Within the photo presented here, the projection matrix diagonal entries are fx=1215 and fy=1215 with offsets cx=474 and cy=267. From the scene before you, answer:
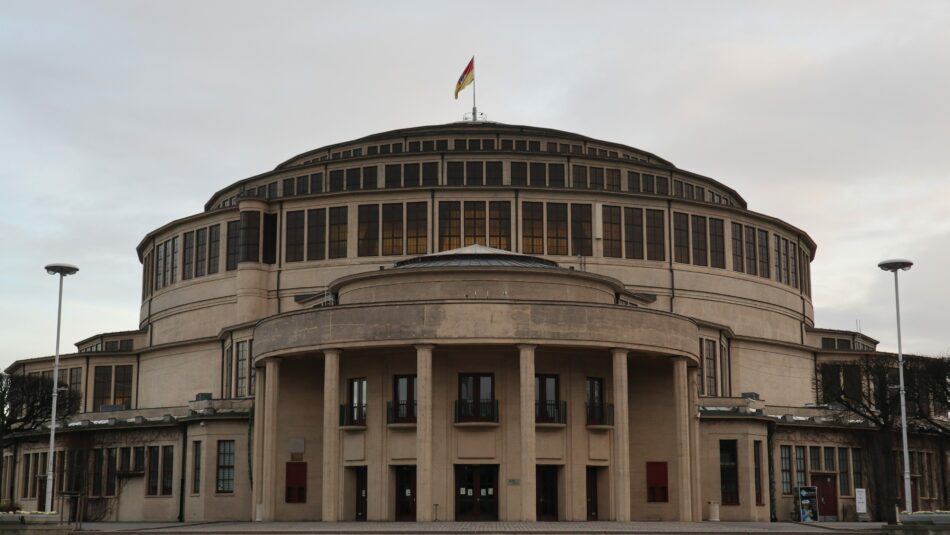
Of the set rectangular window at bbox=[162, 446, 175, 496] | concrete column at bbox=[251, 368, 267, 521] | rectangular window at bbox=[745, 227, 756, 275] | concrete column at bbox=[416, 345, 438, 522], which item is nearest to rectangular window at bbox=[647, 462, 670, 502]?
concrete column at bbox=[416, 345, 438, 522]

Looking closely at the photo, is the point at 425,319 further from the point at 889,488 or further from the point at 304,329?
the point at 889,488

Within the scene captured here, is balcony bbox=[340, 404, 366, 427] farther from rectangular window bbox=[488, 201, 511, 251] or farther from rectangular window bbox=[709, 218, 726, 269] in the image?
rectangular window bbox=[709, 218, 726, 269]

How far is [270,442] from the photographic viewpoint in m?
56.1

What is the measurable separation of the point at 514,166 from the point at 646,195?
878cm

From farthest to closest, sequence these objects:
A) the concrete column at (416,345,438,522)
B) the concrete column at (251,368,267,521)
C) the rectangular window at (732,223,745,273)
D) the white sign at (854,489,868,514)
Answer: the rectangular window at (732,223,745,273), the white sign at (854,489,868,514), the concrete column at (251,368,267,521), the concrete column at (416,345,438,522)

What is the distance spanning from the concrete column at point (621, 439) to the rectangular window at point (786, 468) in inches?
641

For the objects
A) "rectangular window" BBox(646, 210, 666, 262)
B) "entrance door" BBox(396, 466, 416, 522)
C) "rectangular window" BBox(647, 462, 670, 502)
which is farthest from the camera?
"rectangular window" BBox(646, 210, 666, 262)

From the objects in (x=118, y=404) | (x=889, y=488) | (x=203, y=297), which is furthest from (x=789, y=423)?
(x=118, y=404)

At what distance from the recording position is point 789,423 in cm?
6688

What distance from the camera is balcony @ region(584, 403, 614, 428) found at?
54.4m

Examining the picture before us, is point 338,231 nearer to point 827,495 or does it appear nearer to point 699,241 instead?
point 699,241

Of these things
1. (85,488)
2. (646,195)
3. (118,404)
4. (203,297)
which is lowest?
(85,488)

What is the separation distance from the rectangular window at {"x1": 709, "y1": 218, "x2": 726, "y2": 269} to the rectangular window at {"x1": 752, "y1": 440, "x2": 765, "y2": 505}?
50.2 ft

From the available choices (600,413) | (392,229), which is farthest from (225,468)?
(600,413)
